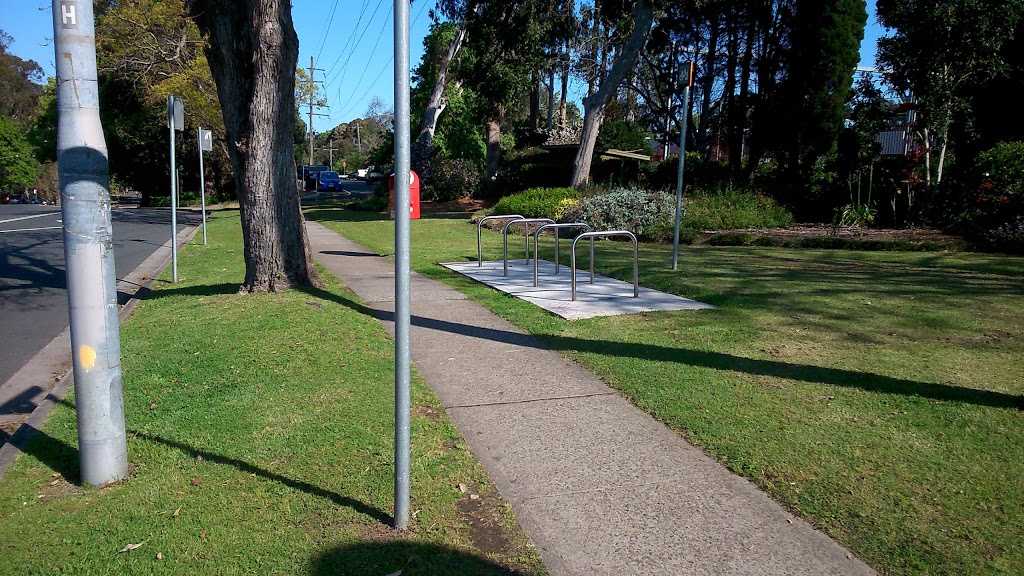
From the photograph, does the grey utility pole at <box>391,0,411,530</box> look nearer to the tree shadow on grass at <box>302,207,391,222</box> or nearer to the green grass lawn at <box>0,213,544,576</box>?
the green grass lawn at <box>0,213,544,576</box>

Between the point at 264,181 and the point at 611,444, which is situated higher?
the point at 264,181

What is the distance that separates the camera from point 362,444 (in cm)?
482

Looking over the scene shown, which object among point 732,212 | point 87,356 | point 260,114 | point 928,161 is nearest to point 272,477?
point 87,356

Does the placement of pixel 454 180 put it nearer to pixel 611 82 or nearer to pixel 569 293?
pixel 611 82

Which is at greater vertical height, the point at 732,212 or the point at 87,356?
the point at 732,212

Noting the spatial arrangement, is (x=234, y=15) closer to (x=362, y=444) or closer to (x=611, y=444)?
(x=362, y=444)

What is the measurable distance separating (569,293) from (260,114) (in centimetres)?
454

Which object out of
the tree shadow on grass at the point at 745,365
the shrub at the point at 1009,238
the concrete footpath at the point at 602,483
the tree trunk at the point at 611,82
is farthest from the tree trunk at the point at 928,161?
the concrete footpath at the point at 602,483

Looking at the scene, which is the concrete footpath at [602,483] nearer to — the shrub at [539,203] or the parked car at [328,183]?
the shrub at [539,203]

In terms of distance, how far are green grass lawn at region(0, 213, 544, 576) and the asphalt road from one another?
2815 mm

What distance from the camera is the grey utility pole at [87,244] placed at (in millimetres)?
4109

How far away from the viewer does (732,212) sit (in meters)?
19.1

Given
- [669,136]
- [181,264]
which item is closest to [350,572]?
[181,264]

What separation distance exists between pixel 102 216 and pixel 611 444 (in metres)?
3.26
